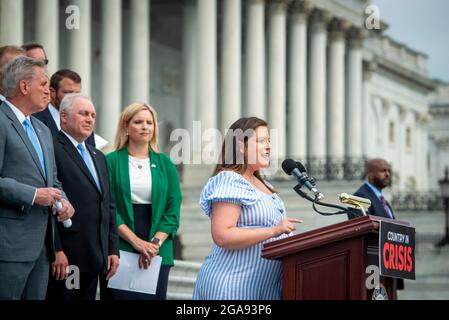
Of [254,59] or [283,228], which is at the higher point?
[254,59]

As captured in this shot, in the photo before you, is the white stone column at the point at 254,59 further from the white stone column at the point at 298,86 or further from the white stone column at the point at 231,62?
the white stone column at the point at 298,86

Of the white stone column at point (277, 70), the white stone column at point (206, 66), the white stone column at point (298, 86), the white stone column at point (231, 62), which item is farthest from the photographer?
the white stone column at point (298, 86)

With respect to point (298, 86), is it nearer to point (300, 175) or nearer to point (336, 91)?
point (336, 91)

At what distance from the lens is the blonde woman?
47.5 feet

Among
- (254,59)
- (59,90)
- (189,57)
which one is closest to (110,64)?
(189,57)

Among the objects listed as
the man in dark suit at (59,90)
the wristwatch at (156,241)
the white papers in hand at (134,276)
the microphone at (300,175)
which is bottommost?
the white papers in hand at (134,276)

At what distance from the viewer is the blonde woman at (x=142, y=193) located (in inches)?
571

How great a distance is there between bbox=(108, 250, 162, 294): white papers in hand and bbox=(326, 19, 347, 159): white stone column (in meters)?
52.2

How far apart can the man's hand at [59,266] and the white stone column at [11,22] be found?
98.0 ft

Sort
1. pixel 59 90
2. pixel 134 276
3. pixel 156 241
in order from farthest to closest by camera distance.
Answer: pixel 59 90 < pixel 156 241 < pixel 134 276

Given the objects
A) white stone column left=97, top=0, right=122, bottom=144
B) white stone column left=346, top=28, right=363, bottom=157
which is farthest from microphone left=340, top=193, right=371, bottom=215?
white stone column left=346, top=28, right=363, bottom=157

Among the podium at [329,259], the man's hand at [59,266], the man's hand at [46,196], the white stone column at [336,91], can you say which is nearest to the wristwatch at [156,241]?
the man's hand at [59,266]

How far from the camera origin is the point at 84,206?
523 inches

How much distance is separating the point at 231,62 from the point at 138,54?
5.91m
